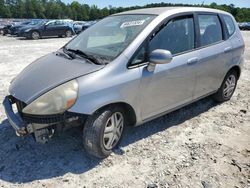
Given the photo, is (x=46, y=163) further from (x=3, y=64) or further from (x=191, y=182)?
(x=3, y=64)

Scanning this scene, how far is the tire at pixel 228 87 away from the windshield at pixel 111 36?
2085 millimetres

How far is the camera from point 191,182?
9.87ft

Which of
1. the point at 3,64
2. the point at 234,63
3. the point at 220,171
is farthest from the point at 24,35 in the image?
the point at 220,171

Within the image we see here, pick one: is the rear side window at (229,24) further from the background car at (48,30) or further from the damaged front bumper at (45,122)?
the background car at (48,30)

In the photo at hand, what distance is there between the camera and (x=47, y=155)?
346cm

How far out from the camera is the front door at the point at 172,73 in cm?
354

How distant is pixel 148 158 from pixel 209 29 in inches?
93.8

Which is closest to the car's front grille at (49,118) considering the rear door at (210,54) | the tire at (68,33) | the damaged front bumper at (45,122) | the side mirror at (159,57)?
the damaged front bumper at (45,122)

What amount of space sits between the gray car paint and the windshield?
136mm

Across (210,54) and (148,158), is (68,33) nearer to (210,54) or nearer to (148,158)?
(210,54)

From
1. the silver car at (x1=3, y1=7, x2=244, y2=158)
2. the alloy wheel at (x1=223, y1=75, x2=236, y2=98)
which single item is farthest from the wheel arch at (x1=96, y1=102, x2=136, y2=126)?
the alloy wheel at (x1=223, y1=75, x2=236, y2=98)

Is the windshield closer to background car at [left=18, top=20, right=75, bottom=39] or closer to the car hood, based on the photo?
the car hood

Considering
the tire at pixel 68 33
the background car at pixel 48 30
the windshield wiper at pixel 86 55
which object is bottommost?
the tire at pixel 68 33

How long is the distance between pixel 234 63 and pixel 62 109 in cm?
339
